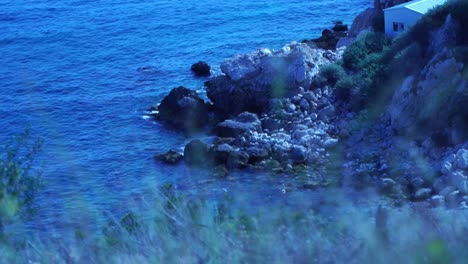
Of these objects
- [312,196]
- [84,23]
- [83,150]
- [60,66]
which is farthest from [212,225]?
[84,23]

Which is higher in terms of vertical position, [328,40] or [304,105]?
[304,105]

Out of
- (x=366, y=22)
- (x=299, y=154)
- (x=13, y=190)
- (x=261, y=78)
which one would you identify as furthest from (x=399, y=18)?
(x=13, y=190)

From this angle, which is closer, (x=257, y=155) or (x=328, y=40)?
(x=257, y=155)

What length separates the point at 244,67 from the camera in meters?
42.2

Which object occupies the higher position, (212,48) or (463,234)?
(463,234)

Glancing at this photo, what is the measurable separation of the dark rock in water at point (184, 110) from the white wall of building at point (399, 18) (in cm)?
1085

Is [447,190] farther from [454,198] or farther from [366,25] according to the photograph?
[366,25]

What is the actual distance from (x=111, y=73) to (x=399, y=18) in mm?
21191

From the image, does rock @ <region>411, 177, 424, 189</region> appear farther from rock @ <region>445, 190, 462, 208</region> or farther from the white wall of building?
the white wall of building

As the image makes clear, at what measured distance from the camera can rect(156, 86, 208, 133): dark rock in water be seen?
41594mm

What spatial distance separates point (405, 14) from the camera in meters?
42.4

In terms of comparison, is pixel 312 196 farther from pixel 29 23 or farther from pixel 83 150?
pixel 29 23

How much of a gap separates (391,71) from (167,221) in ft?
87.5

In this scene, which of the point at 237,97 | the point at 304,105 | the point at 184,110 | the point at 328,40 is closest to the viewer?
the point at 304,105
